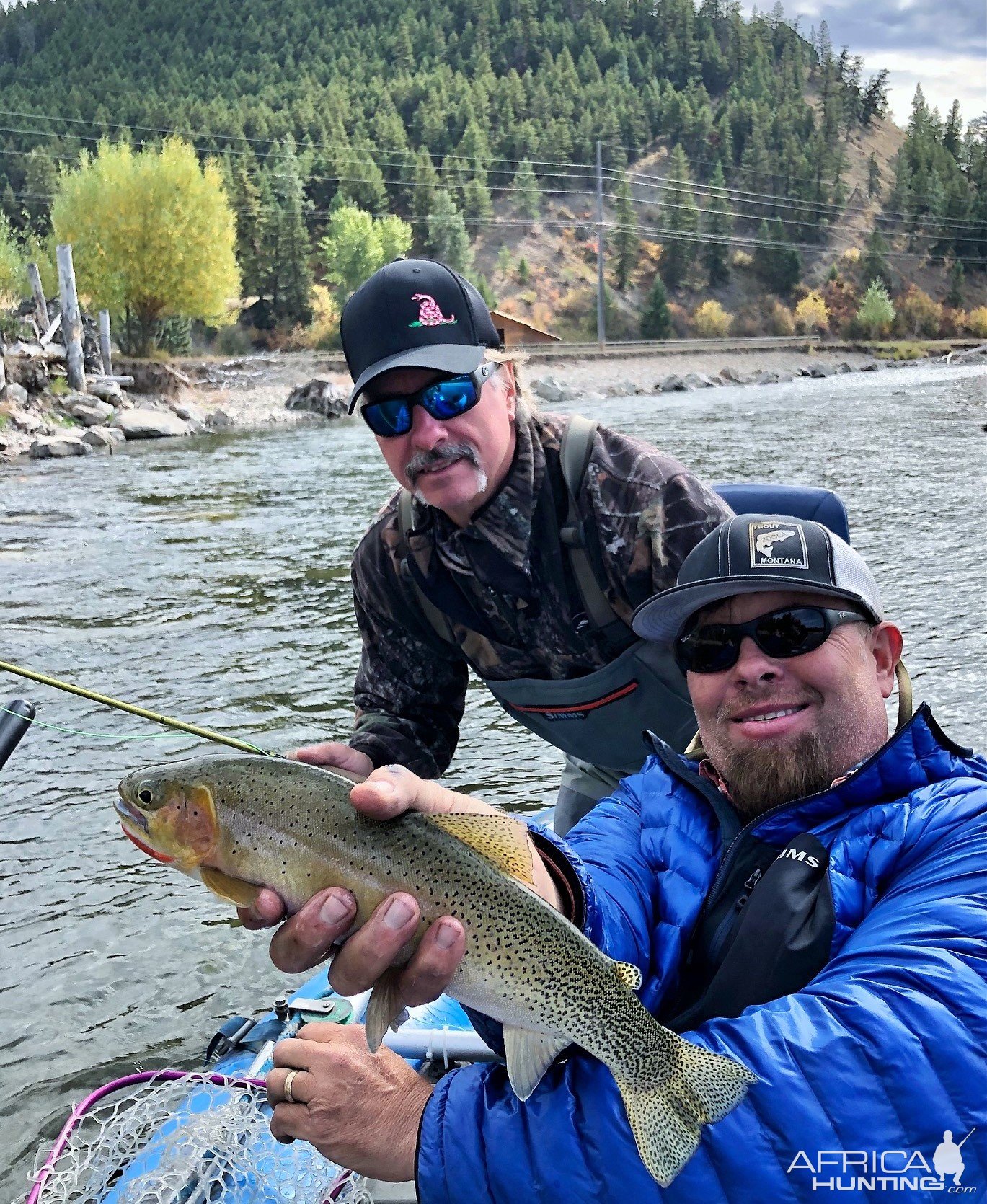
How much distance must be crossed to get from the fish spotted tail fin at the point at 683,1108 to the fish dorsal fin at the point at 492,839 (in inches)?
20.4

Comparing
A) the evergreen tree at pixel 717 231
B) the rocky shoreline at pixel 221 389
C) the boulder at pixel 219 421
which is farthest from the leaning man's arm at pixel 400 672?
the evergreen tree at pixel 717 231

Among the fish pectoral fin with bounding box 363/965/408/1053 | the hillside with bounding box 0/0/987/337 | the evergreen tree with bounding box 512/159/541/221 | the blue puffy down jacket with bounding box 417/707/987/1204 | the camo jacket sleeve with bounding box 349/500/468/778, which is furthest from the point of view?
the evergreen tree with bounding box 512/159/541/221

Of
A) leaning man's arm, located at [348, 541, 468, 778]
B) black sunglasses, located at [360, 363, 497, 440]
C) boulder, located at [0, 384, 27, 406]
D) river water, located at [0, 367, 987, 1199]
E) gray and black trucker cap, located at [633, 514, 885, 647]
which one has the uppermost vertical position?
black sunglasses, located at [360, 363, 497, 440]

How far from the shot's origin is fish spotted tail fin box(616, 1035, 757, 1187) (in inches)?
64.4

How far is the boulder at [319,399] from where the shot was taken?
3841 cm

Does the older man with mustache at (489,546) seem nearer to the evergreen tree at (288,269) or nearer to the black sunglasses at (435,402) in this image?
the black sunglasses at (435,402)

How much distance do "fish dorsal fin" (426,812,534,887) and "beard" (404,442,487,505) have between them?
1.55m

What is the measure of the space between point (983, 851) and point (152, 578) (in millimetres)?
11568

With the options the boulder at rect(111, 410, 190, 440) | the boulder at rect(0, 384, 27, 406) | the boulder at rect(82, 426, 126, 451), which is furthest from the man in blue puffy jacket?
the boulder at rect(111, 410, 190, 440)

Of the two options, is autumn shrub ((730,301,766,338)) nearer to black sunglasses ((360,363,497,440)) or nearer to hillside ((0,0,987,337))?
hillside ((0,0,987,337))

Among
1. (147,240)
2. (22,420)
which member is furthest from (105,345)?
(22,420)

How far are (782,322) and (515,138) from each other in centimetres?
5503

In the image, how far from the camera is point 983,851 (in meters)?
1.92

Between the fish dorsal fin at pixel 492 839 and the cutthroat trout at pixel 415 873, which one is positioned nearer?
the cutthroat trout at pixel 415 873
